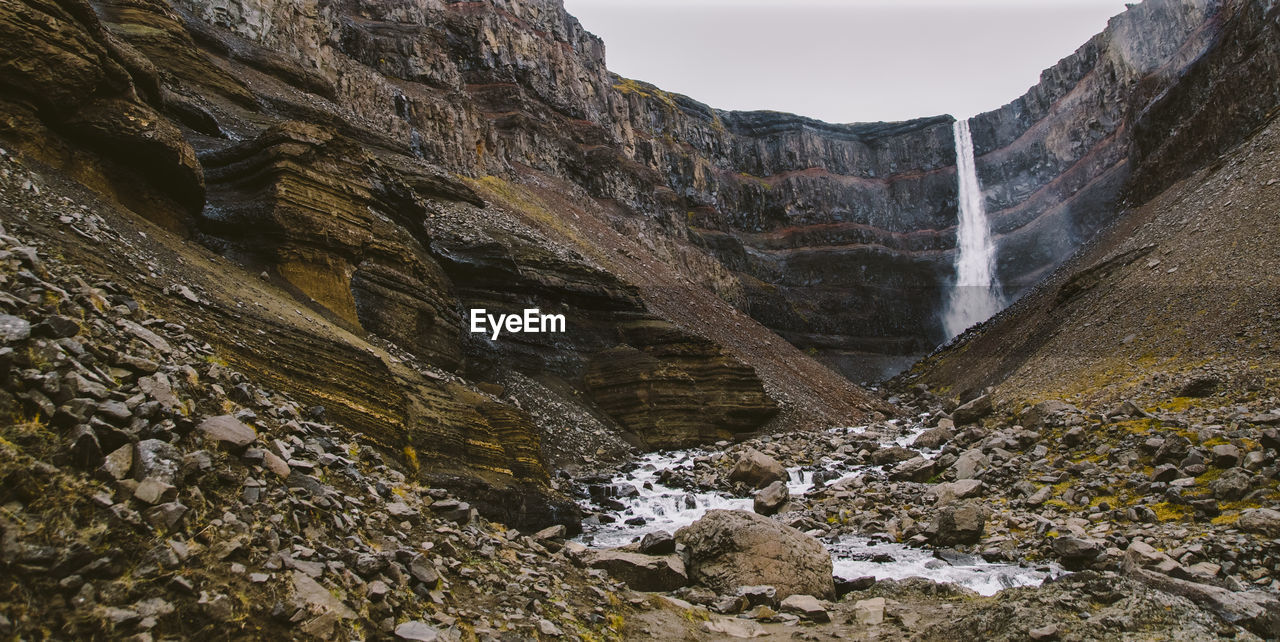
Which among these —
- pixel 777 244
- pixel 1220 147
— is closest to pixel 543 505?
pixel 1220 147

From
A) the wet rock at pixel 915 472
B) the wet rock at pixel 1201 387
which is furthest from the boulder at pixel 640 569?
the wet rock at pixel 1201 387

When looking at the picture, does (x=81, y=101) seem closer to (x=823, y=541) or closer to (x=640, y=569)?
(x=640, y=569)

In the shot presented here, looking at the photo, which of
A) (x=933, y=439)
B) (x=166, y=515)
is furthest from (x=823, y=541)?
(x=166, y=515)

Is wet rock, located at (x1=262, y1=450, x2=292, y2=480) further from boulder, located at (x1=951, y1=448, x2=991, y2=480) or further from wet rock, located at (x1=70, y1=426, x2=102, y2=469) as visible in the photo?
boulder, located at (x1=951, y1=448, x2=991, y2=480)

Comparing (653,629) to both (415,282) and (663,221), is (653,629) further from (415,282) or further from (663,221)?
(663,221)

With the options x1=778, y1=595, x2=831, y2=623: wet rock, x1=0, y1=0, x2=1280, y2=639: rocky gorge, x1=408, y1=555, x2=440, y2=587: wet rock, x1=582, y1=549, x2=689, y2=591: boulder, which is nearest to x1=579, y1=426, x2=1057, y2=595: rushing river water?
x1=0, y1=0, x2=1280, y2=639: rocky gorge

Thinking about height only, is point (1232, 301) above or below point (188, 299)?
above
